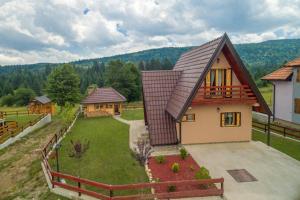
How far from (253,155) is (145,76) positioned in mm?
9304

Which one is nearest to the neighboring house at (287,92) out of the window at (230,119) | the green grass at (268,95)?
the window at (230,119)

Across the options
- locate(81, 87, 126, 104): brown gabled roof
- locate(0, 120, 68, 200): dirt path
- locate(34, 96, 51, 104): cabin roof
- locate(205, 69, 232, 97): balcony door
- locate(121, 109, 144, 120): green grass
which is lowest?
locate(0, 120, 68, 200): dirt path

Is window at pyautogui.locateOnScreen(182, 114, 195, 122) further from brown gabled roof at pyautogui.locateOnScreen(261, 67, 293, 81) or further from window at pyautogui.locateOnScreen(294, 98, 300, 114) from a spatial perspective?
brown gabled roof at pyautogui.locateOnScreen(261, 67, 293, 81)

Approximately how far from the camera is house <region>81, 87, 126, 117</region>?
31609 millimetres

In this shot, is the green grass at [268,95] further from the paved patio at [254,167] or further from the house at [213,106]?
the paved patio at [254,167]

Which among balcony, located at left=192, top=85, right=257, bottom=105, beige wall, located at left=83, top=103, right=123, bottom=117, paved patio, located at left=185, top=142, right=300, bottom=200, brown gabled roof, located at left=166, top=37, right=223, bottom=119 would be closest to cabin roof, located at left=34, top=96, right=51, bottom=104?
beige wall, located at left=83, top=103, right=123, bottom=117

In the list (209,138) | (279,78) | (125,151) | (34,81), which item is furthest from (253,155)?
(34,81)

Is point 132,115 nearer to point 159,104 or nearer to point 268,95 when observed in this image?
point 159,104

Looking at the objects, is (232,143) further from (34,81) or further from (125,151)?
(34,81)

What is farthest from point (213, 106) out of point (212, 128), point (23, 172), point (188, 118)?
point (23, 172)

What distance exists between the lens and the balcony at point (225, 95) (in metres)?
14.6

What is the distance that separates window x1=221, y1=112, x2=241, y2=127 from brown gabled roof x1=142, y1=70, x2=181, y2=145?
316 centimetres

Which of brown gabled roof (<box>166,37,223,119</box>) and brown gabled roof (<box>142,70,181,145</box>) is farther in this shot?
brown gabled roof (<box>142,70,181,145</box>)

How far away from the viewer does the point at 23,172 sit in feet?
41.9
